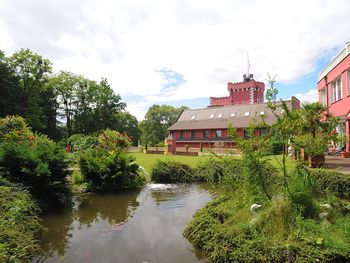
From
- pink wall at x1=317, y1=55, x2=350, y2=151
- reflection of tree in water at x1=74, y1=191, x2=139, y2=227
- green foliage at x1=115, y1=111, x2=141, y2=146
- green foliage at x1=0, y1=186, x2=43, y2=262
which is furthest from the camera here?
green foliage at x1=115, y1=111, x2=141, y2=146

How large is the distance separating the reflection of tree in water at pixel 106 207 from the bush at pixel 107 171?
1.76ft

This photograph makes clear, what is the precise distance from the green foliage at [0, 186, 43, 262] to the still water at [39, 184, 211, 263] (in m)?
0.42

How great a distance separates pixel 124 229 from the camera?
6.93 metres

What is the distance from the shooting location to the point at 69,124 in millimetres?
46938

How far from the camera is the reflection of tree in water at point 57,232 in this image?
5874 mm

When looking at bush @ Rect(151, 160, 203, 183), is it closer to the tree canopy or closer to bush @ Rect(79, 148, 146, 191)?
bush @ Rect(79, 148, 146, 191)

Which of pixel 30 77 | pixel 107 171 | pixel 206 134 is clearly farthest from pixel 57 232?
pixel 30 77

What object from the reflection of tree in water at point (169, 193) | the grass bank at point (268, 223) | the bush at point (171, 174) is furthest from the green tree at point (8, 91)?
the grass bank at point (268, 223)

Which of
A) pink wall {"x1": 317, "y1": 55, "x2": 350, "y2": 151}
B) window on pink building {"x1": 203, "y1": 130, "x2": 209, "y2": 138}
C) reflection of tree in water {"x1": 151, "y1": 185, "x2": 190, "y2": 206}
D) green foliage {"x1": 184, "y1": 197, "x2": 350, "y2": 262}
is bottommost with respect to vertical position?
reflection of tree in water {"x1": 151, "y1": 185, "x2": 190, "y2": 206}

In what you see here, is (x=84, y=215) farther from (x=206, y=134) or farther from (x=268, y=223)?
(x=206, y=134)

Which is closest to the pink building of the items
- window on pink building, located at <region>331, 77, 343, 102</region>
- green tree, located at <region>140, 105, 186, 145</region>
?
window on pink building, located at <region>331, 77, 343, 102</region>

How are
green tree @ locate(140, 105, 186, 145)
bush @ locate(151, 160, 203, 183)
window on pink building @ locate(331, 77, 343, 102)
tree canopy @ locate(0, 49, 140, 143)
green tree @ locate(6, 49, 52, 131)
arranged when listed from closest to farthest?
bush @ locate(151, 160, 203, 183)
window on pink building @ locate(331, 77, 343, 102)
green tree @ locate(6, 49, 52, 131)
tree canopy @ locate(0, 49, 140, 143)
green tree @ locate(140, 105, 186, 145)

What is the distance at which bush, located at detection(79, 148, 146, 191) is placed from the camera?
→ 11.3m

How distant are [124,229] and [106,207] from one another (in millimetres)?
2402
